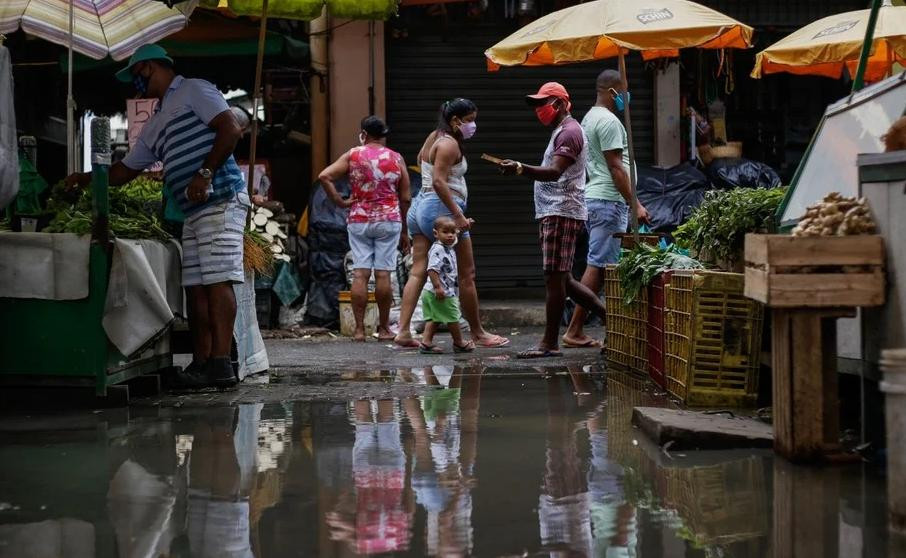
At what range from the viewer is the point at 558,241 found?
9875 mm

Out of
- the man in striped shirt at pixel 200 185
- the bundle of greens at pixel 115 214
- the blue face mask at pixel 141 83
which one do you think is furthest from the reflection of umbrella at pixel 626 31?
the bundle of greens at pixel 115 214

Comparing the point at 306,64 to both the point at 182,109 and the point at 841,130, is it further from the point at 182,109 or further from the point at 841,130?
the point at 841,130

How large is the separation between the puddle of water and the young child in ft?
11.6

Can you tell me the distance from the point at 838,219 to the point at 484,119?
9.82 meters

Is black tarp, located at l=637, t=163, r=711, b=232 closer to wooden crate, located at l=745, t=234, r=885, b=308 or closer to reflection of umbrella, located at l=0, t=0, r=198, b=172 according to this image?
reflection of umbrella, located at l=0, t=0, r=198, b=172

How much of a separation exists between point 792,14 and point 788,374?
431 inches

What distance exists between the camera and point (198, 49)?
13922 mm

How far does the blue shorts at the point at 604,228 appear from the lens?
10625 mm

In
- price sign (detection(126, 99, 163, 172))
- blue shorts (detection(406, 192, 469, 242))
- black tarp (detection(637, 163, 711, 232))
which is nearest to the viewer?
blue shorts (detection(406, 192, 469, 242))

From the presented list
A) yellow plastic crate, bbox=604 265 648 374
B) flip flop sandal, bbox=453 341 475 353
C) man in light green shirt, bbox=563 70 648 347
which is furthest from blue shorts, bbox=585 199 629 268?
flip flop sandal, bbox=453 341 475 353

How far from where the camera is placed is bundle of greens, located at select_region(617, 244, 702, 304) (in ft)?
26.6

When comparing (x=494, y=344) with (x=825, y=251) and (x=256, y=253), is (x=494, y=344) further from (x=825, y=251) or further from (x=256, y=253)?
(x=825, y=251)

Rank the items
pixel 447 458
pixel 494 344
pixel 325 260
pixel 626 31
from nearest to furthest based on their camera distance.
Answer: pixel 447 458 < pixel 626 31 < pixel 494 344 < pixel 325 260

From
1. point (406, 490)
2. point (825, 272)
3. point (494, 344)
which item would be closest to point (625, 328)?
point (494, 344)
